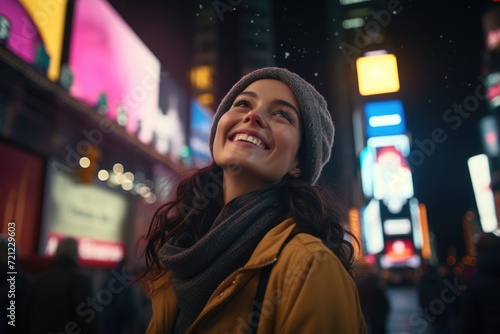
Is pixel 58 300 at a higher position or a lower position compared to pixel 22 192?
lower

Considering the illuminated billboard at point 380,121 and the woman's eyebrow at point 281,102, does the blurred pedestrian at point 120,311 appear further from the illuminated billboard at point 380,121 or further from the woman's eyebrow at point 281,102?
the illuminated billboard at point 380,121

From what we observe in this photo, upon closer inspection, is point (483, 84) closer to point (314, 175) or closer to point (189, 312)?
point (314, 175)

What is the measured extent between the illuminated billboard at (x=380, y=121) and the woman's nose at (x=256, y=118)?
79.0 ft

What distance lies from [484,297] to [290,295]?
3.03m

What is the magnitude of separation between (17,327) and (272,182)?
3293 millimetres

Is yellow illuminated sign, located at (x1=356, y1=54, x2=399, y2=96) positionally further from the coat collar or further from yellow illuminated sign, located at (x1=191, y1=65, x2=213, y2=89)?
yellow illuminated sign, located at (x1=191, y1=65, x2=213, y2=89)

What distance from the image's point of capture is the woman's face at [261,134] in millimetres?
1477

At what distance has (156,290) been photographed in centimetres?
163

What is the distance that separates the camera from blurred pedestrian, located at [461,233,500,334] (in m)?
3.16

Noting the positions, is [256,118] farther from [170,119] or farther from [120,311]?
[170,119]

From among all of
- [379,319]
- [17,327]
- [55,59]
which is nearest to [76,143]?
[55,59]

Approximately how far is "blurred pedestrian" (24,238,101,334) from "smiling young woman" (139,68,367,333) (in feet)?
7.87

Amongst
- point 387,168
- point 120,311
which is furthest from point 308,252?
point 387,168

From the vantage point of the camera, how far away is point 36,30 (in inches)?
275
